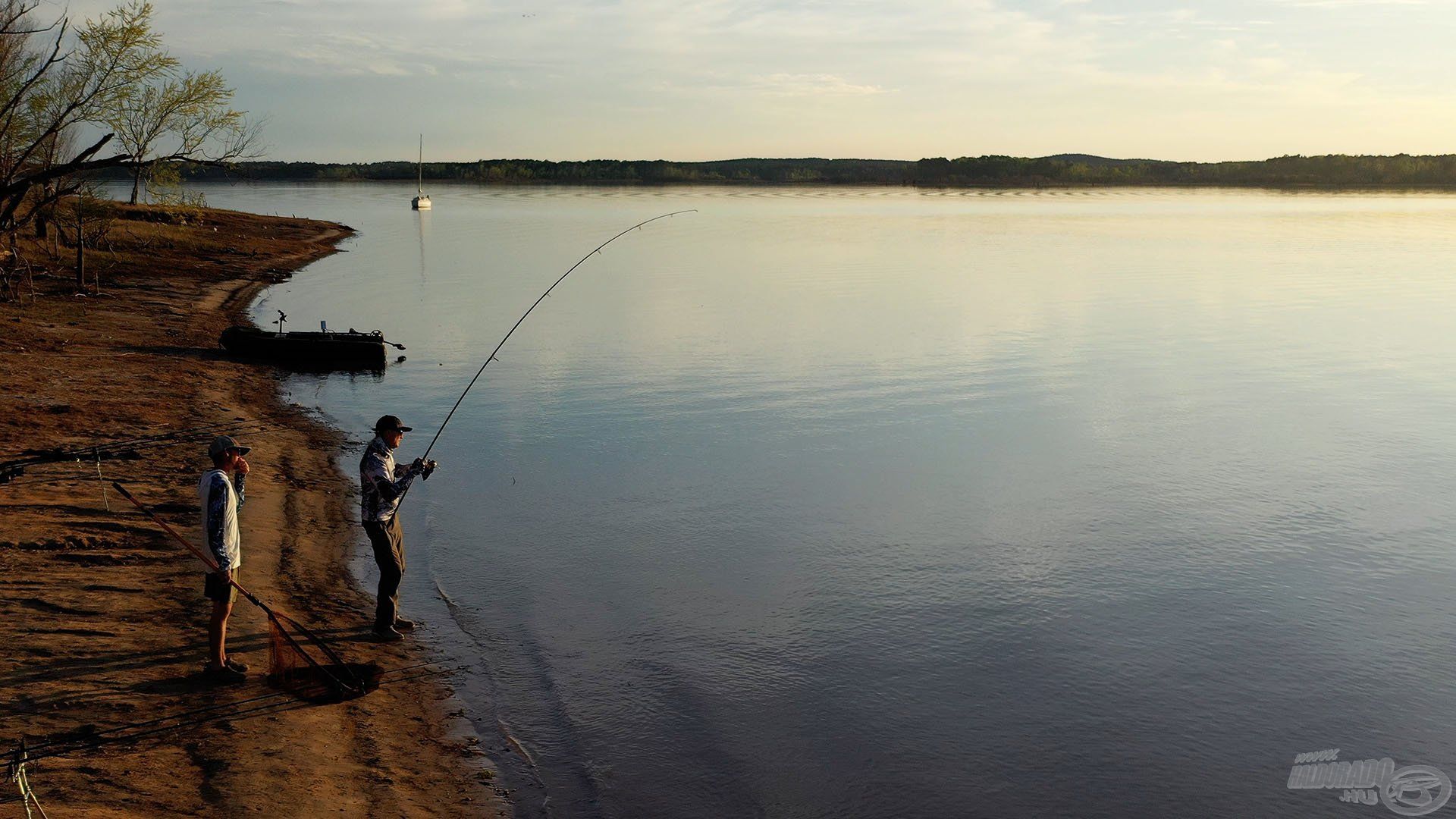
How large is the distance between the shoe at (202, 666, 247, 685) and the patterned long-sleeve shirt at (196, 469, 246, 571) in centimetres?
87

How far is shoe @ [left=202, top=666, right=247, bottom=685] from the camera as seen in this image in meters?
8.92

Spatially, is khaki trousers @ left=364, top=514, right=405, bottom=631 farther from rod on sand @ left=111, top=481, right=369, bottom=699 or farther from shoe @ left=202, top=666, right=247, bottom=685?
shoe @ left=202, top=666, right=247, bottom=685

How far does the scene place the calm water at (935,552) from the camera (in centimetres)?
917

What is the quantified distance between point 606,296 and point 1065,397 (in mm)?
22522

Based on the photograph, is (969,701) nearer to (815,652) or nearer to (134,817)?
(815,652)

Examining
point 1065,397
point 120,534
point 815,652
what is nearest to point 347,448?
point 120,534

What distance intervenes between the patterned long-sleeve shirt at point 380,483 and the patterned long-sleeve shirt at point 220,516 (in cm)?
123

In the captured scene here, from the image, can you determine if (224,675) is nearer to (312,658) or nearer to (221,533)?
(312,658)

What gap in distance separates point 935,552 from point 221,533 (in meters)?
8.48
